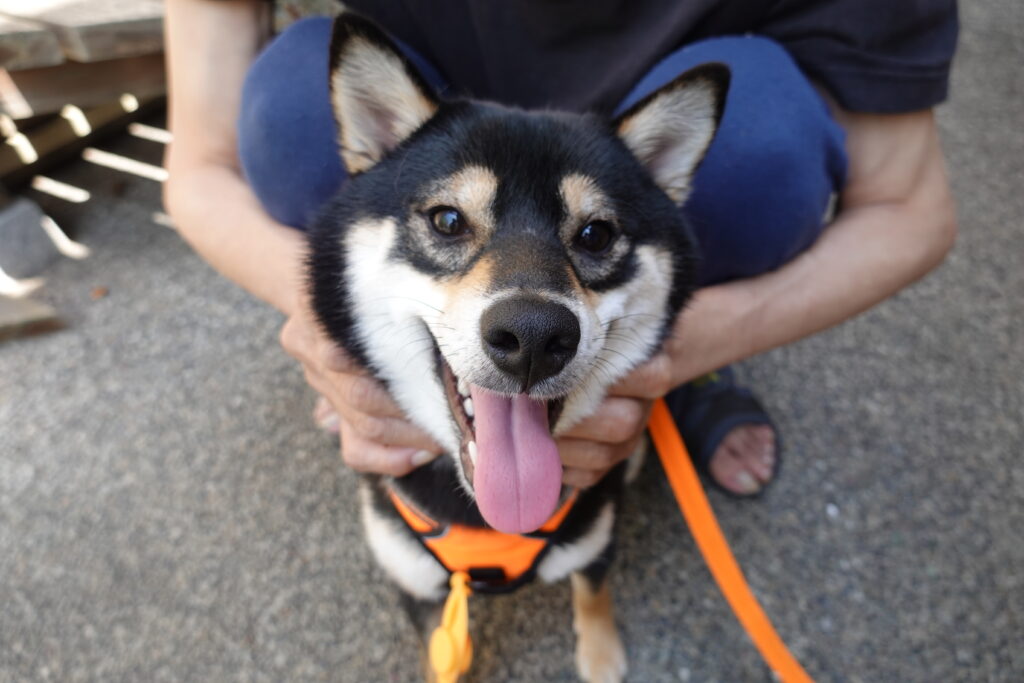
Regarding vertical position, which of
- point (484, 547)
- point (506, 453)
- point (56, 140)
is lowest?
point (56, 140)

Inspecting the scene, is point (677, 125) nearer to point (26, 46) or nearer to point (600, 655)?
point (600, 655)

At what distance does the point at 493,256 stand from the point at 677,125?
363 mm

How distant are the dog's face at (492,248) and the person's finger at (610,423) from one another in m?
0.03

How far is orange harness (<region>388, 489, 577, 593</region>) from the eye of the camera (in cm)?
101

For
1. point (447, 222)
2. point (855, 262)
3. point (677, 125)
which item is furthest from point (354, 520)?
point (855, 262)

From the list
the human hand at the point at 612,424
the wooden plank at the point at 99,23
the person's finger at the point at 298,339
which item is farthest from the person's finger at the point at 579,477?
the wooden plank at the point at 99,23

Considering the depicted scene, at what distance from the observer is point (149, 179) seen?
8.03 feet

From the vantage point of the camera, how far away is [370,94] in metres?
0.92

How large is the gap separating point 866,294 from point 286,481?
1326 millimetres

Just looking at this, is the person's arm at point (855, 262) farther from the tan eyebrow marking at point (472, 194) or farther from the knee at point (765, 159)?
the tan eyebrow marking at point (472, 194)

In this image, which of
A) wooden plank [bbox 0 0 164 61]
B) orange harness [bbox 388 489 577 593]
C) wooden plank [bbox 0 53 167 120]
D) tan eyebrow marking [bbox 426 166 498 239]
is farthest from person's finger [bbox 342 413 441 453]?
wooden plank [bbox 0 53 167 120]

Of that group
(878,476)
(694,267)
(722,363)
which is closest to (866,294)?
(722,363)

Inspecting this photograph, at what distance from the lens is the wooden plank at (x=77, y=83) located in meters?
1.89

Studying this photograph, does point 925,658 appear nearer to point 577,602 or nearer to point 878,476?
point 878,476
